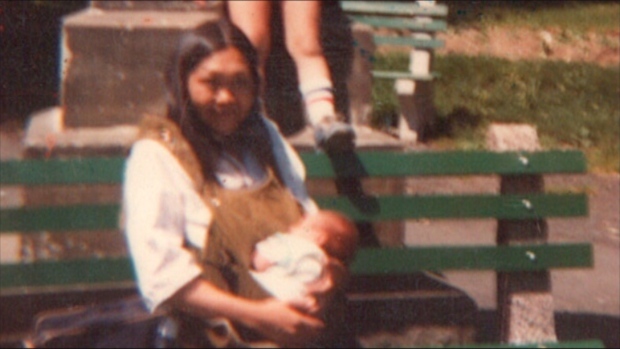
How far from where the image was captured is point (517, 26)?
9211 mm

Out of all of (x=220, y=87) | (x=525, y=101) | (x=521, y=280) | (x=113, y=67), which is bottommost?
(x=525, y=101)

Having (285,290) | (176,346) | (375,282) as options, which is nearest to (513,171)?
(375,282)

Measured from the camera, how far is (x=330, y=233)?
316 centimetres

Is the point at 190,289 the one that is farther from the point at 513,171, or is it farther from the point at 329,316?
the point at 513,171

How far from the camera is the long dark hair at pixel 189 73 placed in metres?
3.10

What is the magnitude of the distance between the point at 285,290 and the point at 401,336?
899 mm

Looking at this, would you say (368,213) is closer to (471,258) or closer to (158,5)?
(471,258)

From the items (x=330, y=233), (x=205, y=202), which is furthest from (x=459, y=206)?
(x=205, y=202)

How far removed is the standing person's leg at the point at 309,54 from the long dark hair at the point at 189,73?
589 millimetres

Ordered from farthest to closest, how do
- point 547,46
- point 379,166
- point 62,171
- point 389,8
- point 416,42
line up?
point 547,46 → point 416,42 → point 389,8 → point 379,166 → point 62,171

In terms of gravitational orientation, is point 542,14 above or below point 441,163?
below

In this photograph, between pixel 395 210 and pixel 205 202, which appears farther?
pixel 395 210

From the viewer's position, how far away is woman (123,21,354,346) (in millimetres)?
3010

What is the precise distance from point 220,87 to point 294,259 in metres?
0.49
